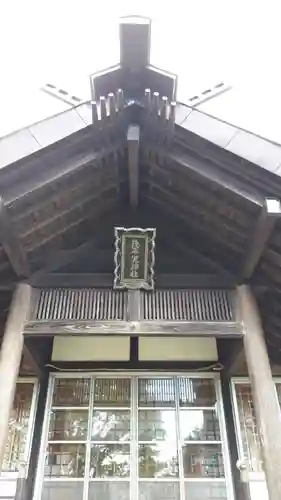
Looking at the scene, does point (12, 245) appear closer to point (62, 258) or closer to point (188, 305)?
point (62, 258)

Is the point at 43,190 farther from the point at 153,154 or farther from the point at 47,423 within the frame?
the point at 47,423

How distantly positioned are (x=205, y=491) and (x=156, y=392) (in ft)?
4.10

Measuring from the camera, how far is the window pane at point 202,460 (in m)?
5.27

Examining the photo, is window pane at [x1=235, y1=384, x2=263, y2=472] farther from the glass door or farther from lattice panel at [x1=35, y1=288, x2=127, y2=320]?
lattice panel at [x1=35, y1=288, x2=127, y2=320]

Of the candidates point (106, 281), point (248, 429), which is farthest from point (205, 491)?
point (106, 281)

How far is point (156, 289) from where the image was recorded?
505cm

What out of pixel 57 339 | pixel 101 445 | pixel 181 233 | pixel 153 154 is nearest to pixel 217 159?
pixel 153 154

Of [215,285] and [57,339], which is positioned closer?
[215,285]

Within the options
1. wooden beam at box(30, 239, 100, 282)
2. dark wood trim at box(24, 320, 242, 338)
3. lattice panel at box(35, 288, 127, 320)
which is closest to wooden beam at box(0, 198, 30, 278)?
wooden beam at box(30, 239, 100, 282)

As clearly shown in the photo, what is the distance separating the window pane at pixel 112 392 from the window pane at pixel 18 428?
2.85 ft

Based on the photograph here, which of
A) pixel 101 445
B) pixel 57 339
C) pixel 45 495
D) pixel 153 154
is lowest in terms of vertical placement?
pixel 45 495

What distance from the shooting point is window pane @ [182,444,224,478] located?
527cm

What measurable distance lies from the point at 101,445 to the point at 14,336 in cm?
190

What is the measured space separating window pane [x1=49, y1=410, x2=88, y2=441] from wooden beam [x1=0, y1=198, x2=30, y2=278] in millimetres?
1946
